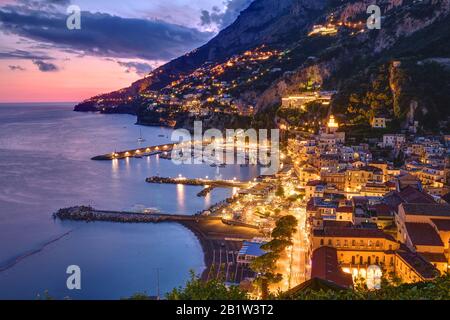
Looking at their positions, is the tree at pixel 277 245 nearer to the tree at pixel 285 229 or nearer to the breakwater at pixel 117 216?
the tree at pixel 285 229

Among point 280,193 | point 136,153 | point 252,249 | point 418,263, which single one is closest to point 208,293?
point 418,263

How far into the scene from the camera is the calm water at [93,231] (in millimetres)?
14422

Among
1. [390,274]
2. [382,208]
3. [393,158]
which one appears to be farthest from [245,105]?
[390,274]

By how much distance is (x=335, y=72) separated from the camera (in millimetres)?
46312

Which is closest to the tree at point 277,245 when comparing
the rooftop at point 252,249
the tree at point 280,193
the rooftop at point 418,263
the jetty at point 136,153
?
the rooftop at point 252,249

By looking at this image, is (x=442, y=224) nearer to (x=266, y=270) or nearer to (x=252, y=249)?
(x=266, y=270)

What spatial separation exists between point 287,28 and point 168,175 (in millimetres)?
62279

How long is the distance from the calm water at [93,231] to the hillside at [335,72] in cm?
1169

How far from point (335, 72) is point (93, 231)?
34.9m

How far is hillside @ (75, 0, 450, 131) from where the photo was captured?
3141 centimetres

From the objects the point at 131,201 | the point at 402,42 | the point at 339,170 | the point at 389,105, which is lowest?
the point at 131,201

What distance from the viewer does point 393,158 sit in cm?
2556

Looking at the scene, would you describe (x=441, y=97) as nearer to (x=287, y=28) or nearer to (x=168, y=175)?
(x=168, y=175)
